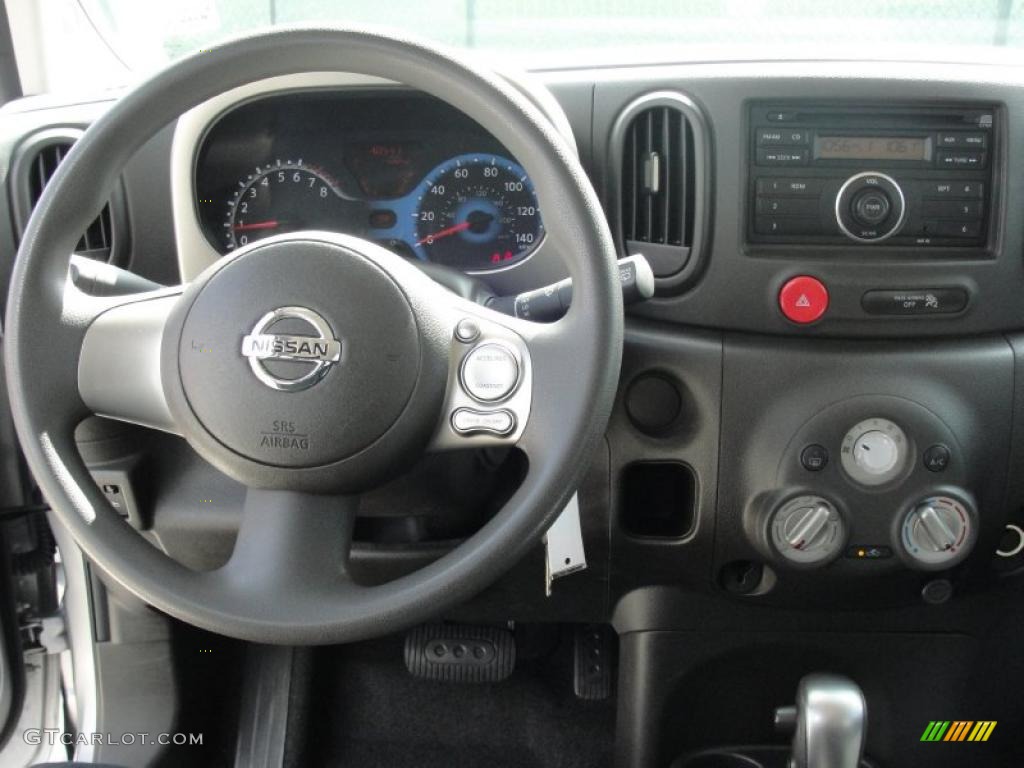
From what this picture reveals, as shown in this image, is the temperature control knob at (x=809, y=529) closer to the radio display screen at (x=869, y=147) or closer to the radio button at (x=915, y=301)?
the radio button at (x=915, y=301)

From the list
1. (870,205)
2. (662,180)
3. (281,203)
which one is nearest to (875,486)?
(870,205)

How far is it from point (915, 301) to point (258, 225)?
763 mm

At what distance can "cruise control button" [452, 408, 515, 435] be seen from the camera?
0.90 m

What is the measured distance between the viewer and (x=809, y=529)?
3.80 ft

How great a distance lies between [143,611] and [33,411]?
68 centimetres

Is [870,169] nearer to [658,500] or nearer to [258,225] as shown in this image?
[658,500]

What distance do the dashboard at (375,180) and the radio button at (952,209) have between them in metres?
0.44

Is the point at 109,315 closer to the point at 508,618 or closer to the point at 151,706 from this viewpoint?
the point at 508,618

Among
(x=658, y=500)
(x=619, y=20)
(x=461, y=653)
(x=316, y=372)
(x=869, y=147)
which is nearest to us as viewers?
(x=316, y=372)

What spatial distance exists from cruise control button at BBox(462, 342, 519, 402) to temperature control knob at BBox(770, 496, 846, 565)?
16.9 inches

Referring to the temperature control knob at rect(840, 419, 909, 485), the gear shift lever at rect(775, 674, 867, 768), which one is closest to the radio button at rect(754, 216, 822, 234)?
the temperature control knob at rect(840, 419, 909, 485)

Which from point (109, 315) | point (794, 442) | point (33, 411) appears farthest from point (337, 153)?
point (794, 442)

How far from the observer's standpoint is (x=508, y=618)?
4.43ft

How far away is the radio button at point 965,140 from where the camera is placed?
1.14 meters
